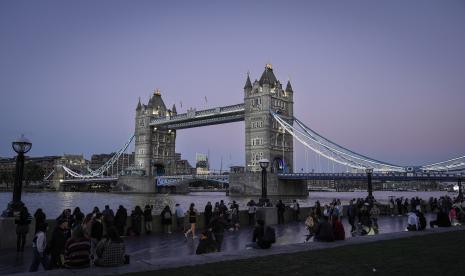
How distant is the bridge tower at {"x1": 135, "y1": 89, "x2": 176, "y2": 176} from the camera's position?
11981 cm

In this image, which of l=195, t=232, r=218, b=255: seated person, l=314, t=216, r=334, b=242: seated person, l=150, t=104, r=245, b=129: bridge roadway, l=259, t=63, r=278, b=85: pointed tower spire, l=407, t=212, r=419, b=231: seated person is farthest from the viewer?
l=150, t=104, r=245, b=129: bridge roadway

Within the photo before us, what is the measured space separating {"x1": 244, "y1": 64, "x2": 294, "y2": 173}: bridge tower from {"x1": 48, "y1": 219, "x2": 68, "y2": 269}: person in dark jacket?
78058 millimetres

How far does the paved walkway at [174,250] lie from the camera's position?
9.31 m

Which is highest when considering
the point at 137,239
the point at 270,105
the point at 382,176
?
the point at 270,105

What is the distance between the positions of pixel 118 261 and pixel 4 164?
209 m

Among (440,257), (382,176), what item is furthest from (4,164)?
(440,257)

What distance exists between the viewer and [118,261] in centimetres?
912

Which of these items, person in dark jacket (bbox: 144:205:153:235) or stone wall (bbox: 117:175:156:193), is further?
stone wall (bbox: 117:175:156:193)

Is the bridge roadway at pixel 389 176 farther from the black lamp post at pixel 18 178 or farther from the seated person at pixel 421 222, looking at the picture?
the black lamp post at pixel 18 178

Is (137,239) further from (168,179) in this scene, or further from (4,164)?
(4,164)

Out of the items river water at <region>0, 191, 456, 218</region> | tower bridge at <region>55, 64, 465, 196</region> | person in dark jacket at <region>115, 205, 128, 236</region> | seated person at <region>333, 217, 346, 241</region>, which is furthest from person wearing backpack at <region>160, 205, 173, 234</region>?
tower bridge at <region>55, 64, 465, 196</region>

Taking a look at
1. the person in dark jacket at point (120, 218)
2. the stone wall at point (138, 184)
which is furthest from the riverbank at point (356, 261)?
the stone wall at point (138, 184)

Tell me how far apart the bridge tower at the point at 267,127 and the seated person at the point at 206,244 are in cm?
7544

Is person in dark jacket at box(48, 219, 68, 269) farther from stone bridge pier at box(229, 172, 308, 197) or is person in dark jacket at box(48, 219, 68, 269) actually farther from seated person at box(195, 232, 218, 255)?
stone bridge pier at box(229, 172, 308, 197)
